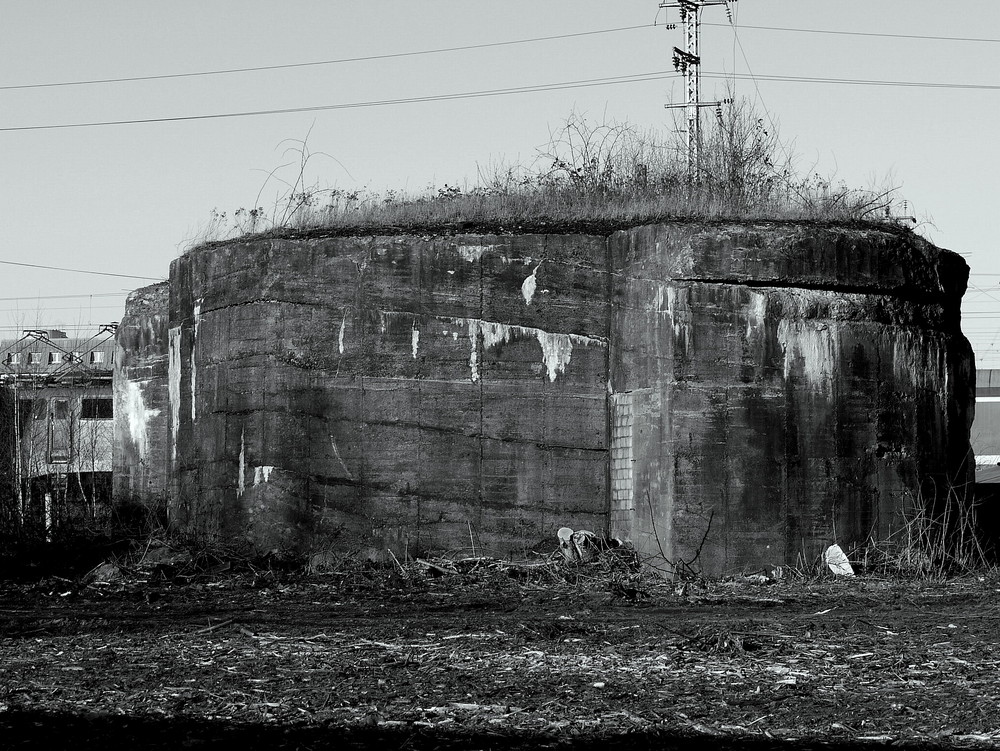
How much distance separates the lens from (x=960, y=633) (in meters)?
6.43

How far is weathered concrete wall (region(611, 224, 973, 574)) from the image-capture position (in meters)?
8.23

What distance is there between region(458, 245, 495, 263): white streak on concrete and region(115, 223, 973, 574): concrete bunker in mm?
14

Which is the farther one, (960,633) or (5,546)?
(5,546)

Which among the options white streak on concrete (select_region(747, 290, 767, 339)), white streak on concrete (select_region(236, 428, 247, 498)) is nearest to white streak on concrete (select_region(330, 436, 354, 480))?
white streak on concrete (select_region(236, 428, 247, 498))

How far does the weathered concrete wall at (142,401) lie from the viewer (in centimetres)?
1127

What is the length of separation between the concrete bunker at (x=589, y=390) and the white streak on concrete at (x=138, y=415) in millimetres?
2270

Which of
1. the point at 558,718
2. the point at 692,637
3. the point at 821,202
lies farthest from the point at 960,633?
the point at 821,202

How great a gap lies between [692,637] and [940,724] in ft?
5.78

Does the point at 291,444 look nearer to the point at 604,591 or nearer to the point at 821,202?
the point at 604,591

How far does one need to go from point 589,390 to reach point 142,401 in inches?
199

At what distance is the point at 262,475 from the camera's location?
8883mm

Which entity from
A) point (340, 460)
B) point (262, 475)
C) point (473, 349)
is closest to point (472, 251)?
point (473, 349)

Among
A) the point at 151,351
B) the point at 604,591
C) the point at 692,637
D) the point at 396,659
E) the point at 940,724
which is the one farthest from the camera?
the point at 151,351

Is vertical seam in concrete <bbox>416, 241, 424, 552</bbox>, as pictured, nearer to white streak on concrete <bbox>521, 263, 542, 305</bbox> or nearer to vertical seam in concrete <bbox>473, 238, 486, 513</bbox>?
vertical seam in concrete <bbox>473, 238, 486, 513</bbox>
